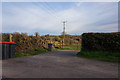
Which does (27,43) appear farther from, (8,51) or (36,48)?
(8,51)

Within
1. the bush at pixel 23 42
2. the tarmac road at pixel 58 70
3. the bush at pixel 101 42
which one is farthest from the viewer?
the bush at pixel 23 42

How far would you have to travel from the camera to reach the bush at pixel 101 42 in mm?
8203

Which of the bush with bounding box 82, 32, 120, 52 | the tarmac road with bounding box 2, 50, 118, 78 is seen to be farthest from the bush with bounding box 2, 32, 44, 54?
the bush with bounding box 82, 32, 120, 52

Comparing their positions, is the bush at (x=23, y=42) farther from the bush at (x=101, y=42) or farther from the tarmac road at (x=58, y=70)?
the bush at (x=101, y=42)

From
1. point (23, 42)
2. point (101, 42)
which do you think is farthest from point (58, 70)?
point (23, 42)

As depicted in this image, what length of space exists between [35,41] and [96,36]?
706cm

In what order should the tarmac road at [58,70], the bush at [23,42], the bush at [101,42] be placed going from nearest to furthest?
the tarmac road at [58,70] < the bush at [101,42] < the bush at [23,42]

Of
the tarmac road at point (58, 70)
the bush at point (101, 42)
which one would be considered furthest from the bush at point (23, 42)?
the bush at point (101, 42)

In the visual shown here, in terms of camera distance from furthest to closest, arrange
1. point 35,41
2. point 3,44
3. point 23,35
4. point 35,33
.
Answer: point 35,33, point 35,41, point 23,35, point 3,44

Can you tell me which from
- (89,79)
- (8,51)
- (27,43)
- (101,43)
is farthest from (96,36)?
Result: (8,51)

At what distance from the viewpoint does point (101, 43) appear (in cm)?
868

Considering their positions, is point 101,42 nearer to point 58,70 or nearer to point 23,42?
point 58,70

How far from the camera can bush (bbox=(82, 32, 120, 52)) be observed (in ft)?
26.9

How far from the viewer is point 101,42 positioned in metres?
8.67
